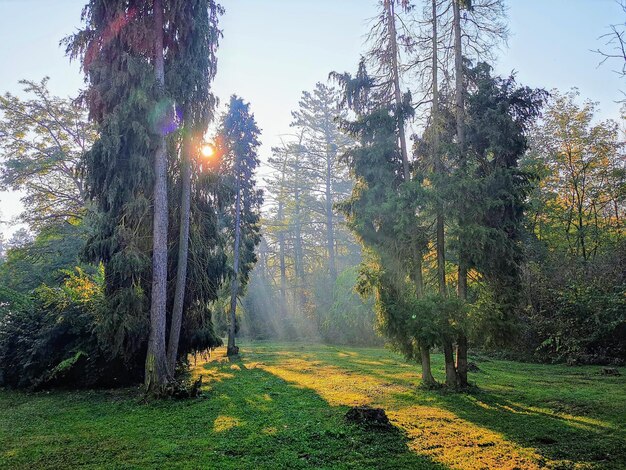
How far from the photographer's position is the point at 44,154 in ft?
66.1

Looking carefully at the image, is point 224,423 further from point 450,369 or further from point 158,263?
point 450,369

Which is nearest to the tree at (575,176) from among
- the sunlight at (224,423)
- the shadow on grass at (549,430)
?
the shadow on grass at (549,430)

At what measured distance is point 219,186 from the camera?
12.4 meters

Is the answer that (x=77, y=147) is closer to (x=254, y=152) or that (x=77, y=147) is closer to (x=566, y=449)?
(x=254, y=152)

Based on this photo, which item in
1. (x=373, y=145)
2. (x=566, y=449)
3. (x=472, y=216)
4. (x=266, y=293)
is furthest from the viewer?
(x=266, y=293)

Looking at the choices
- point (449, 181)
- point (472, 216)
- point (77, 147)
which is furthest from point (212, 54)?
point (77, 147)

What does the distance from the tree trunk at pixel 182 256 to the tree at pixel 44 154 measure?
37.8 feet

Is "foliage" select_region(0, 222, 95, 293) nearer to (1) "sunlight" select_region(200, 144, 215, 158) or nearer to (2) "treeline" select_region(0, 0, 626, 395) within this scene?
(2) "treeline" select_region(0, 0, 626, 395)

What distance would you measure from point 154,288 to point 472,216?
7814 mm

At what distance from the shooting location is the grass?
5125mm


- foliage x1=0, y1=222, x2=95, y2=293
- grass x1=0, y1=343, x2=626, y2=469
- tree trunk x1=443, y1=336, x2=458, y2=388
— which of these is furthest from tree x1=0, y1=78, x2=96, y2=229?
tree trunk x1=443, y1=336, x2=458, y2=388

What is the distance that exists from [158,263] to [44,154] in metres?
14.8

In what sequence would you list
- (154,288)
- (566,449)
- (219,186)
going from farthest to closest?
(219,186), (154,288), (566,449)

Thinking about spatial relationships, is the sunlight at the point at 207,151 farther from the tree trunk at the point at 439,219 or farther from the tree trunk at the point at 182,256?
the tree trunk at the point at 439,219
